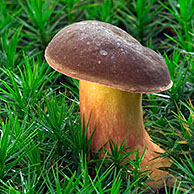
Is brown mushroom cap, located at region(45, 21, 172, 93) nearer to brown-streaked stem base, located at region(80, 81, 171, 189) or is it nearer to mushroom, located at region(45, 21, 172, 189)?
mushroom, located at region(45, 21, 172, 189)

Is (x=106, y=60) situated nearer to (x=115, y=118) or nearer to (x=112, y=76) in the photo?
(x=112, y=76)

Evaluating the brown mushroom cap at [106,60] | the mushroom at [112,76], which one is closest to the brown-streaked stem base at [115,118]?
the mushroom at [112,76]

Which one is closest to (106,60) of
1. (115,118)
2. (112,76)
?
(112,76)

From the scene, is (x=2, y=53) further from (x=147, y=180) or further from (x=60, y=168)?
(x=147, y=180)

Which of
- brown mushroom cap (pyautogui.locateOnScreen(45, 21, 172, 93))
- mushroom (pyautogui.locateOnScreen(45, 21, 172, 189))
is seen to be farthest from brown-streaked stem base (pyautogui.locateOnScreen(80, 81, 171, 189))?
brown mushroom cap (pyautogui.locateOnScreen(45, 21, 172, 93))

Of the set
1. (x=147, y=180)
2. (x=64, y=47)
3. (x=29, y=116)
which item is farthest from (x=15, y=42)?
(x=147, y=180)

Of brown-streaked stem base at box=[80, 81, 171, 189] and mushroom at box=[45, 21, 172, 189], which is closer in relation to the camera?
mushroom at box=[45, 21, 172, 189]

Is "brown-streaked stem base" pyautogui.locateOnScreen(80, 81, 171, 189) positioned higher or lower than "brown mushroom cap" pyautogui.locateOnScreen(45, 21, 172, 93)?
lower
